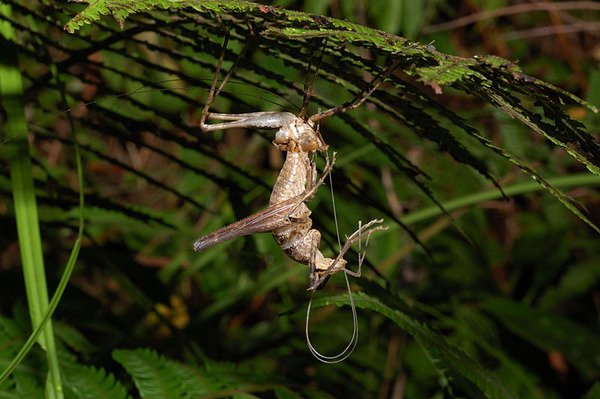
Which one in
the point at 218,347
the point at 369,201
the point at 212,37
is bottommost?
the point at 218,347

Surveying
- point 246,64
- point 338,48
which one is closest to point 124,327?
point 246,64

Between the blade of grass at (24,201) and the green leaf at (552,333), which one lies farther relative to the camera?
the green leaf at (552,333)

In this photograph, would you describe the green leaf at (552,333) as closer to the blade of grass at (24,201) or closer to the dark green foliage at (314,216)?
the dark green foliage at (314,216)

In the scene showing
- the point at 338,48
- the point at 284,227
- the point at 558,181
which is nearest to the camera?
the point at 338,48

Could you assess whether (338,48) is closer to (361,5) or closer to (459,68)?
(459,68)

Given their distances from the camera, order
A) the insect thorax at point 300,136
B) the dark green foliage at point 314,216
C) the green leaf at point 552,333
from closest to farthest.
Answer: the dark green foliage at point 314,216 → the insect thorax at point 300,136 → the green leaf at point 552,333

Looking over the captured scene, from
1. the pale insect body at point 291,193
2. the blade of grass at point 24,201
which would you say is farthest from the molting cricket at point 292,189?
the blade of grass at point 24,201
